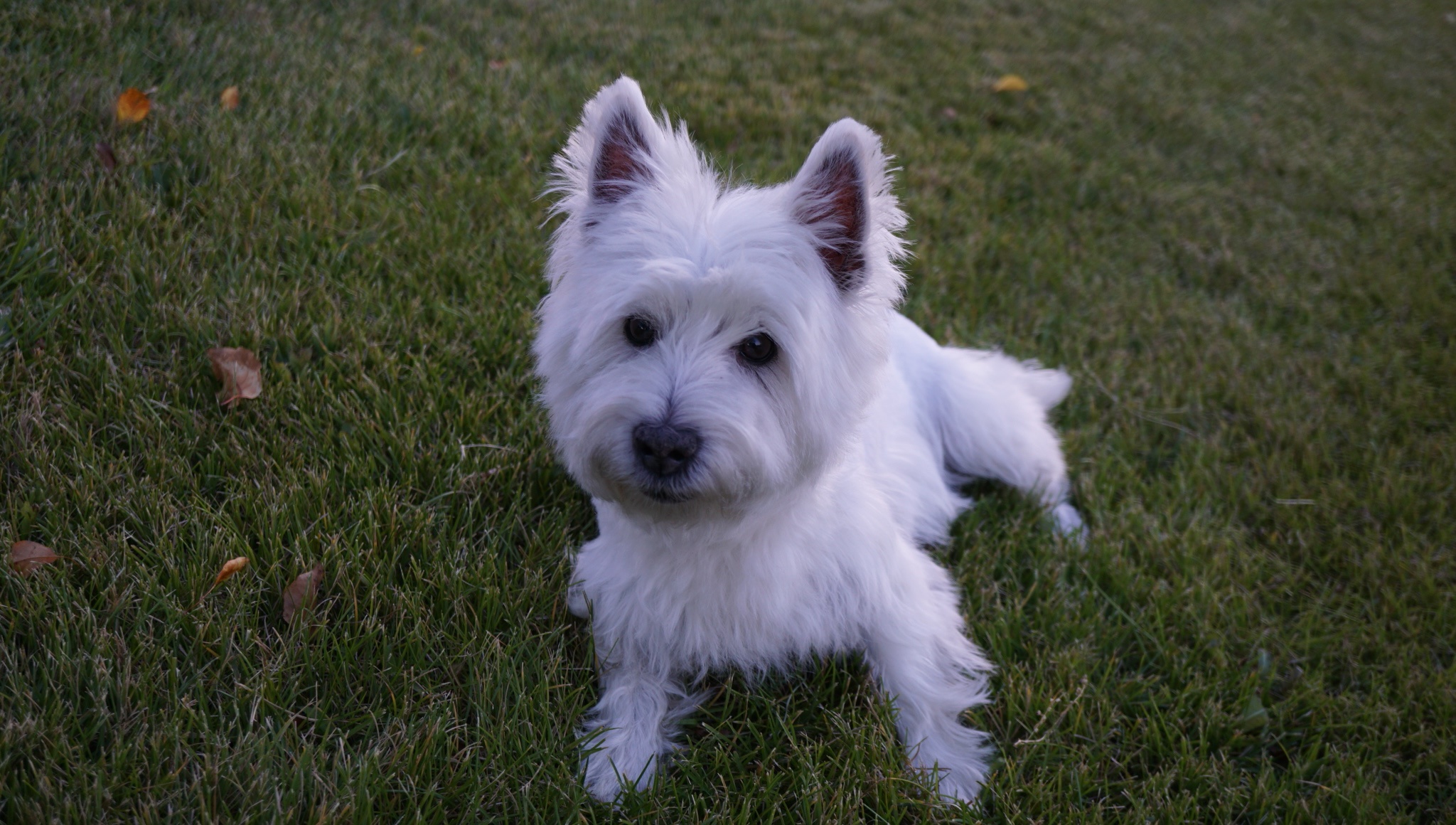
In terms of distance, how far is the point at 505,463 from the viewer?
9.44 feet

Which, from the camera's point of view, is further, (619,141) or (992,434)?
(992,434)

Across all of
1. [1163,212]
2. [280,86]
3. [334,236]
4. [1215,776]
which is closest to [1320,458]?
[1215,776]

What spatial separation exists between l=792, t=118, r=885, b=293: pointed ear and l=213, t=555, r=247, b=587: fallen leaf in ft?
5.59

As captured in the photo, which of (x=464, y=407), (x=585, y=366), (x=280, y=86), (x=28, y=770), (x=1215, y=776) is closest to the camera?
(x=28, y=770)

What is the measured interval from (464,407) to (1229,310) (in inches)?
167

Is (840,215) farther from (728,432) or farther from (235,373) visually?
(235,373)

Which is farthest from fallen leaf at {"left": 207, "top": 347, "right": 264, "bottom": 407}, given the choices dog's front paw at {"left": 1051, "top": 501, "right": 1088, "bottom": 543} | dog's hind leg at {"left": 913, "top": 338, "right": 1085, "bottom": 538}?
dog's front paw at {"left": 1051, "top": 501, "right": 1088, "bottom": 543}

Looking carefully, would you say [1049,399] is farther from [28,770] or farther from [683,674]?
[28,770]

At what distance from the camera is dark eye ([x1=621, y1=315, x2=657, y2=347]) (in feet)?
6.79

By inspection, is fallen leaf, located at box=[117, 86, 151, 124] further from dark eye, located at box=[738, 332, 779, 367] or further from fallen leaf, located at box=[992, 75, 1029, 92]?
fallen leaf, located at box=[992, 75, 1029, 92]

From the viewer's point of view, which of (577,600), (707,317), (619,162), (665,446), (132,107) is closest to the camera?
(665,446)

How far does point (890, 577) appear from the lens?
95.2 inches

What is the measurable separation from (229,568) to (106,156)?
7.45 feet

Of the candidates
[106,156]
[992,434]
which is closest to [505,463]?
[992,434]
